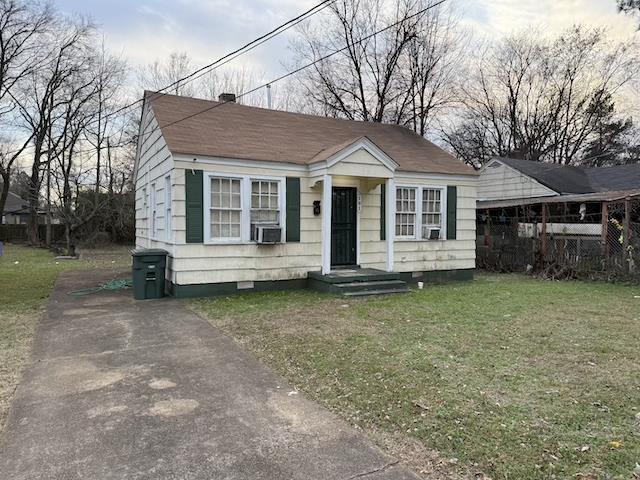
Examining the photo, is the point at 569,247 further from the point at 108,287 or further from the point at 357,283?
the point at 108,287

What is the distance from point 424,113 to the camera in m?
24.5

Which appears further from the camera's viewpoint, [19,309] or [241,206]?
[241,206]

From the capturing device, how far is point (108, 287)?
10172 millimetres

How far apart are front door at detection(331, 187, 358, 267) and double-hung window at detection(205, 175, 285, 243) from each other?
1.47m

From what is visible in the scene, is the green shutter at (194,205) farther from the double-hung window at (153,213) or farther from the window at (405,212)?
the window at (405,212)

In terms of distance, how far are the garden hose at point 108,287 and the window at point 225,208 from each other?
3.03 meters

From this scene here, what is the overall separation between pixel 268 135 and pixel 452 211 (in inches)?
201

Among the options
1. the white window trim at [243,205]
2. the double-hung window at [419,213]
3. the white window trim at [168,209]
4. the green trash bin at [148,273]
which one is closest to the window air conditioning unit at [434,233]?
the double-hung window at [419,213]

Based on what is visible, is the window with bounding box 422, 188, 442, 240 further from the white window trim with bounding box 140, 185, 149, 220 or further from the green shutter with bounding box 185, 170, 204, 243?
the white window trim with bounding box 140, 185, 149, 220

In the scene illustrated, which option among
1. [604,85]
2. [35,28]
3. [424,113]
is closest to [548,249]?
[424,113]

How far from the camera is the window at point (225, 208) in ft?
29.2

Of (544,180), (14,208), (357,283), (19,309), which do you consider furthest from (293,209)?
(14,208)

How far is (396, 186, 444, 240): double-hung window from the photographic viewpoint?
11047 mm

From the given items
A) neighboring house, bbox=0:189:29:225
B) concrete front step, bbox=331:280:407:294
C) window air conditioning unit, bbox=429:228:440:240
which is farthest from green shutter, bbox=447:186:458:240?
neighboring house, bbox=0:189:29:225
